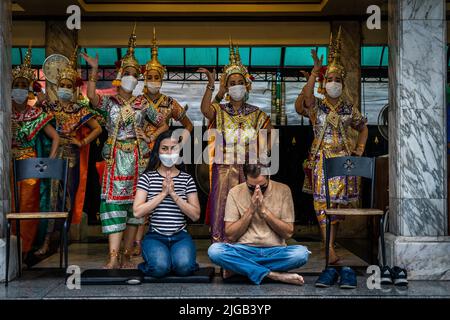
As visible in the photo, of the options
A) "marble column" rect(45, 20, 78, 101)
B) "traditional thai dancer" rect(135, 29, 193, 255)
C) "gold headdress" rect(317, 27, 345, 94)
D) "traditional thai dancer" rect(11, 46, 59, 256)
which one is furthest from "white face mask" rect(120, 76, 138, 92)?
"marble column" rect(45, 20, 78, 101)

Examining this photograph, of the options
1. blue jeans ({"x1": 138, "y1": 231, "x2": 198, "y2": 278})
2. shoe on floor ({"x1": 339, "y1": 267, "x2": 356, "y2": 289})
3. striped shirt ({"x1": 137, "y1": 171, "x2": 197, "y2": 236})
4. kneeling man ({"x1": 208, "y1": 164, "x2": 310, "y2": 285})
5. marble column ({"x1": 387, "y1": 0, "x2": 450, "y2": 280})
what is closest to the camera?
shoe on floor ({"x1": 339, "y1": 267, "x2": 356, "y2": 289})

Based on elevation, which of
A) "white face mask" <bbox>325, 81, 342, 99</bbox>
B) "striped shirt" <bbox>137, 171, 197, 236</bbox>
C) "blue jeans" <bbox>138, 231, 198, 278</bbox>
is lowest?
"blue jeans" <bbox>138, 231, 198, 278</bbox>

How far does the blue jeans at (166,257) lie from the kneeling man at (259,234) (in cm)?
23

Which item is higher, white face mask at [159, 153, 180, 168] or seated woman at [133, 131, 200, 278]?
white face mask at [159, 153, 180, 168]

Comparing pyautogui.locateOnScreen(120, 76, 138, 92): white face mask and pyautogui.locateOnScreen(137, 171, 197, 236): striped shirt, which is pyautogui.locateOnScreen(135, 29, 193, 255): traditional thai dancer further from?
pyautogui.locateOnScreen(137, 171, 197, 236): striped shirt

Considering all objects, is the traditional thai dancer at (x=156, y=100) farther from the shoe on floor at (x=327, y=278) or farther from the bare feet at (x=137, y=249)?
the shoe on floor at (x=327, y=278)

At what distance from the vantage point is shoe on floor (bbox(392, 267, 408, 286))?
4570 millimetres

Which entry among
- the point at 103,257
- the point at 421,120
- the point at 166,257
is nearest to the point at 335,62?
the point at 421,120

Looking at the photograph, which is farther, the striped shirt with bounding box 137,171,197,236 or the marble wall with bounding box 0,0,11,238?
the marble wall with bounding box 0,0,11,238

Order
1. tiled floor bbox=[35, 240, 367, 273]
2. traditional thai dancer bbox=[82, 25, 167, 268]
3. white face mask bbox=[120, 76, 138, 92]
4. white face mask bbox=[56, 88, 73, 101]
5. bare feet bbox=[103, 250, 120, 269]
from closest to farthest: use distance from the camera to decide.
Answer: bare feet bbox=[103, 250, 120, 269]
traditional thai dancer bbox=[82, 25, 167, 268]
white face mask bbox=[120, 76, 138, 92]
tiled floor bbox=[35, 240, 367, 273]
white face mask bbox=[56, 88, 73, 101]

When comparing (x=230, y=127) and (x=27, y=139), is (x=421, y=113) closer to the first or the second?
(x=230, y=127)

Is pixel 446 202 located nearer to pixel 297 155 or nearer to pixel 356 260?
pixel 356 260
